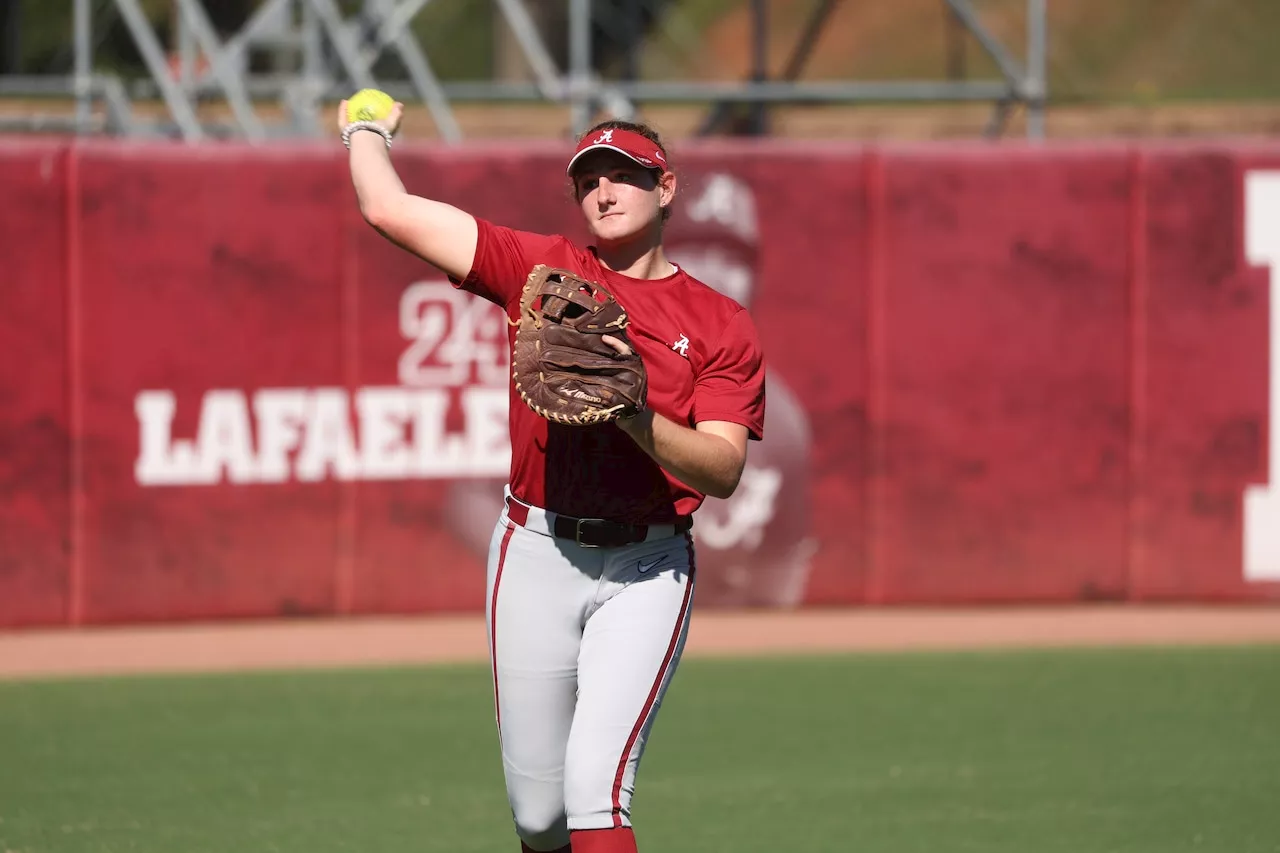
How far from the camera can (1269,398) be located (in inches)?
396

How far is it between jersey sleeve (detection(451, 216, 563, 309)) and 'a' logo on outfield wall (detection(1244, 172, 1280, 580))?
697 centimetres

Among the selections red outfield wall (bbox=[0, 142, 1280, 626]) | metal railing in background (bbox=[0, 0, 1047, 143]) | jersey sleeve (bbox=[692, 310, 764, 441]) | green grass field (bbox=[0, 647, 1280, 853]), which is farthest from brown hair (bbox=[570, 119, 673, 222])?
metal railing in background (bbox=[0, 0, 1047, 143])

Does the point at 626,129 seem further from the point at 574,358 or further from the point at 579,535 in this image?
the point at 579,535

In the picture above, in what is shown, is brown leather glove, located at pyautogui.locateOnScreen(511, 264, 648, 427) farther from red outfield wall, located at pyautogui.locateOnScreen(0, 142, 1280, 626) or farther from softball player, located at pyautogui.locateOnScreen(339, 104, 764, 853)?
red outfield wall, located at pyautogui.locateOnScreen(0, 142, 1280, 626)

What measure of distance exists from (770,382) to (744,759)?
138 inches

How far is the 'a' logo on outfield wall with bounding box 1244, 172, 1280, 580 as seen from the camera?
9969 mm

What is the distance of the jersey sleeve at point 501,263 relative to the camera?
3965 millimetres

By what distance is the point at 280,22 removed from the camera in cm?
1527

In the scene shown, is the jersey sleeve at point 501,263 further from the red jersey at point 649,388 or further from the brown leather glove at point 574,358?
the brown leather glove at point 574,358

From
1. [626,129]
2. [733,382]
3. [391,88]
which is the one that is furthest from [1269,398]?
[391,88]

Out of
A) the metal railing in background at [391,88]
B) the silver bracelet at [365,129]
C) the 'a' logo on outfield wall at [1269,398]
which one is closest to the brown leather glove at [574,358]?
the silver bracelet at [365,129]

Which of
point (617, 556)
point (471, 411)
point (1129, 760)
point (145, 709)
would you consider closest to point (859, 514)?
point (471, 411)

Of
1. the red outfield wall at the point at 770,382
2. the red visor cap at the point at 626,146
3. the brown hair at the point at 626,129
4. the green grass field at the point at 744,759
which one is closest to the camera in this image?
the red visor cap at the point at 626,146

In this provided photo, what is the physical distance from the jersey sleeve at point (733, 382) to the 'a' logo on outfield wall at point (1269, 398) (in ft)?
22.2
